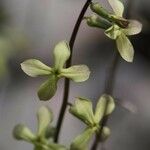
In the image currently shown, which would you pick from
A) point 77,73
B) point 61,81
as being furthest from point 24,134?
point 61,81

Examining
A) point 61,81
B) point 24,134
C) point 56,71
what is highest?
point 56,71

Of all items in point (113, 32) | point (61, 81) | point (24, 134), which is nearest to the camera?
point (113, 32)

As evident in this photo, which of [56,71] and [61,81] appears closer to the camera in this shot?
[56,71]

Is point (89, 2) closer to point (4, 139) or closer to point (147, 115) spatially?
point (4, 139)

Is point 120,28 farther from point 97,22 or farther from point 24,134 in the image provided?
point 24,134

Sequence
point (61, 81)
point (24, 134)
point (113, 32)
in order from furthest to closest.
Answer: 1. point (61, 81)
2. point (24, 134)
3. point (113, 32)

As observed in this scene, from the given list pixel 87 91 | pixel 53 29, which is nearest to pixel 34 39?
pixel 53 29

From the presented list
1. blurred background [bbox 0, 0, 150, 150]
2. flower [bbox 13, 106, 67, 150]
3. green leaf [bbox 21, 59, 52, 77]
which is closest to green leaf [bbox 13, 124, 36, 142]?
flower [bbox 13, 106, 67, 150]
